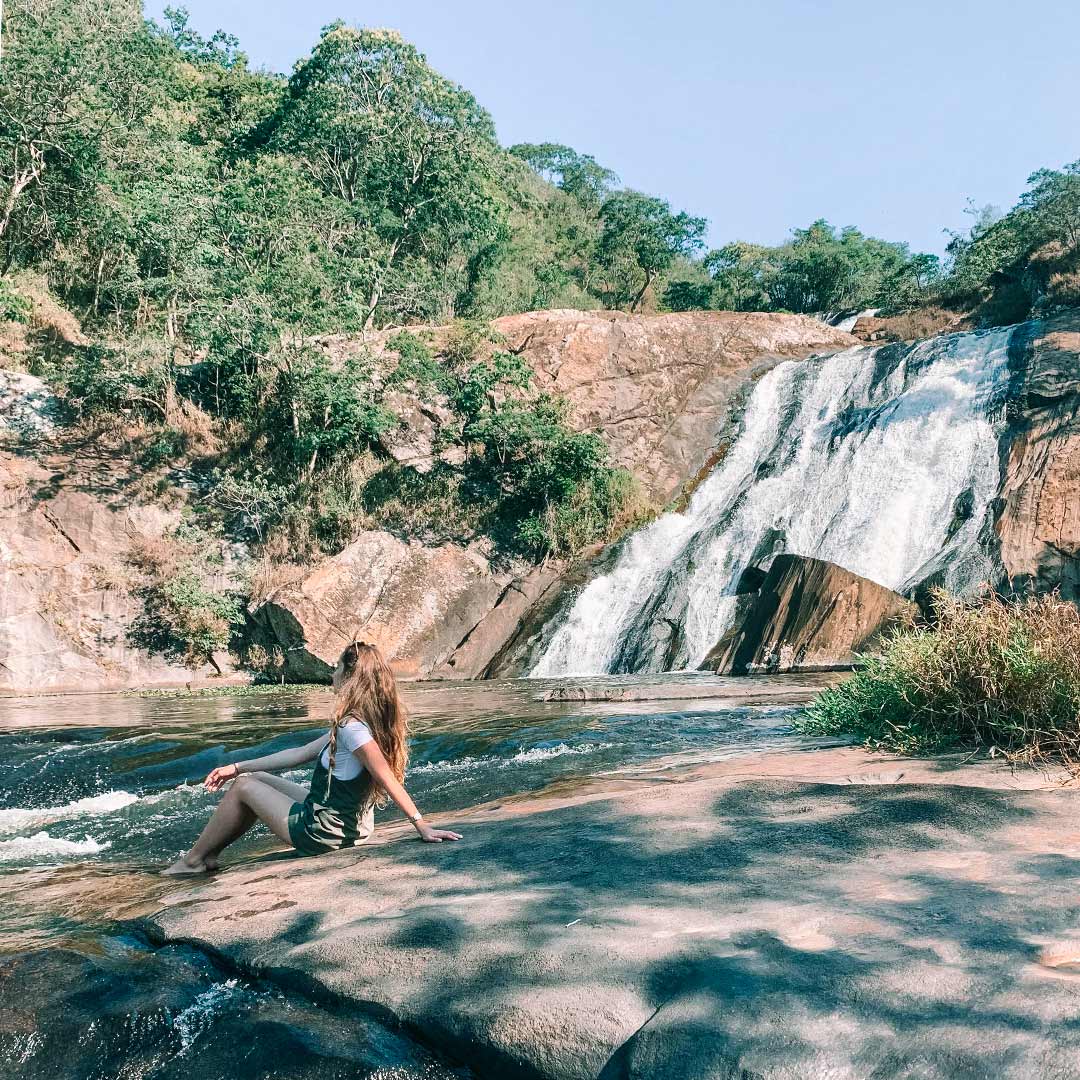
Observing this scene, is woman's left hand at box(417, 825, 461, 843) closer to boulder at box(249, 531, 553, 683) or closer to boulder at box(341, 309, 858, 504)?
boulder at box(249, 531, 553, 683)

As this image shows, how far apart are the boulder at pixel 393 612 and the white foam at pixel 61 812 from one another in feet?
35.0

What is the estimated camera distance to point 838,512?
64.7 feet

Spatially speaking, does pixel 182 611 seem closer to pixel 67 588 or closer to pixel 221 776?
pixel 67 588

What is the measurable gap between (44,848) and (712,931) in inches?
196

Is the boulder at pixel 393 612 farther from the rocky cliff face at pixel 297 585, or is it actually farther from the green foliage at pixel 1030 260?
the green foliage at pixel 1030 260

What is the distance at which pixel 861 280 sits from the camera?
37406 mm

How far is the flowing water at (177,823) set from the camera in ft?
10.5

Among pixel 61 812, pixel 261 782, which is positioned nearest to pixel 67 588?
pixel 61 812

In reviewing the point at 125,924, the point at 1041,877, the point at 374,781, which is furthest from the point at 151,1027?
the point at 1041,877

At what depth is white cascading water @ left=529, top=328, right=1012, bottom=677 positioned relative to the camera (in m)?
18.2

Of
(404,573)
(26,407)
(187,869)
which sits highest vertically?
(26,407)

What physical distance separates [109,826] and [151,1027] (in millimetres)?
4307

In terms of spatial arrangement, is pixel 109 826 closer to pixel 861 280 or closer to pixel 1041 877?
pixel 1041 877

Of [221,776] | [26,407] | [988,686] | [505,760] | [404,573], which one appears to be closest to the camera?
[221,776]
